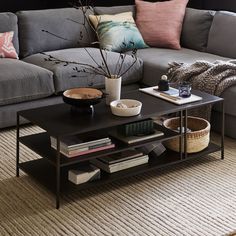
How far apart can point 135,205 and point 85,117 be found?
1.75 ft

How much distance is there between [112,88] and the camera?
9.78ft

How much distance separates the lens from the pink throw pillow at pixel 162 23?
457 cm

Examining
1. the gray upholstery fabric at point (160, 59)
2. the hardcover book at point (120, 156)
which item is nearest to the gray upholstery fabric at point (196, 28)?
the gray upholstery fabric at point (160, 59)

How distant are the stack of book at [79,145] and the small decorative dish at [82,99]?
168 mm

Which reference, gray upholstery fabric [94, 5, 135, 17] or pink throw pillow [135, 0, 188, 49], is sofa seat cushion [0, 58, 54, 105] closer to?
gray upholstery fabric [94, 5, 135, 17]

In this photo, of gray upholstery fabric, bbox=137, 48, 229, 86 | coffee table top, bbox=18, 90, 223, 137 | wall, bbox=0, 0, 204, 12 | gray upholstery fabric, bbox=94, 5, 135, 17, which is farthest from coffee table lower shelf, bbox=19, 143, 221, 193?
wall, bbox=0, 0, 204, 12

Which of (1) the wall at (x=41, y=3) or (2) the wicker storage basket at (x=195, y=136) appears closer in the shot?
(2) the wicker storage basket at (x=195, y=136)

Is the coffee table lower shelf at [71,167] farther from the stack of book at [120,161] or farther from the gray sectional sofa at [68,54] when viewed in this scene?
the gray sectional sofa at [68,54]

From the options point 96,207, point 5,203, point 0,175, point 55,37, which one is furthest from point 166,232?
point 55,37

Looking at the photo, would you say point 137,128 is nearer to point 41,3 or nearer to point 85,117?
point 85,117

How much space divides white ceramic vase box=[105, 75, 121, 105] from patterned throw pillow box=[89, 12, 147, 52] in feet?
4.58

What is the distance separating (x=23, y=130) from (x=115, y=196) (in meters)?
1.16

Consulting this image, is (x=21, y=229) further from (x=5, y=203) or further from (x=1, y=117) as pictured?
(x=1, y=117)

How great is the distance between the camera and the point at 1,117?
3623mm
